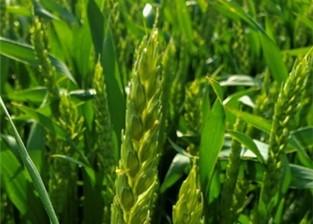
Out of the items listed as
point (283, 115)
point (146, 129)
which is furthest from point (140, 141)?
point (283, 115)

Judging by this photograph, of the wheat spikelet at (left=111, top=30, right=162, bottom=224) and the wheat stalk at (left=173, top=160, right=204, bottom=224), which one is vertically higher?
the wheat spikelet at (left=111, top=30, right=162, bottom=224)

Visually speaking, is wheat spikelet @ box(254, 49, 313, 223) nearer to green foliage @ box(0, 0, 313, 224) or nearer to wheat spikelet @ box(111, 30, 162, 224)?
green foliage @ box(0, 0, 313, 224)

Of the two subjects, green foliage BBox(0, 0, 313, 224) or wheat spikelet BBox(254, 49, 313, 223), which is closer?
green foliage BBox(0, 0, 313, 224)

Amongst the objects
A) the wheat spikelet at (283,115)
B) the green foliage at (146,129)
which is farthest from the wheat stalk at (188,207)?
the wheat spikelet at (283,115)

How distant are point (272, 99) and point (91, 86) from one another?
0.34 m

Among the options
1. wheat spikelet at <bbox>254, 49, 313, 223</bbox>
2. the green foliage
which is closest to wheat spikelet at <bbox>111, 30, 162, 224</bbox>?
the green foliage

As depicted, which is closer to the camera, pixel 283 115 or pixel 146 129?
pixel 146 129

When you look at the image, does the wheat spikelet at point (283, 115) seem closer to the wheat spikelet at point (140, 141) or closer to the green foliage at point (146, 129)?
the green foliage at point (146, 129)

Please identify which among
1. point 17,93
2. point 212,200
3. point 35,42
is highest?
point 35,42

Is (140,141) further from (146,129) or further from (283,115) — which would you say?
(283,115)

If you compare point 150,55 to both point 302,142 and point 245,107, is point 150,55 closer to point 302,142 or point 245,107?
point 302,142

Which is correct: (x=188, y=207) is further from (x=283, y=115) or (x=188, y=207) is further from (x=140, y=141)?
(x=283, y=115)

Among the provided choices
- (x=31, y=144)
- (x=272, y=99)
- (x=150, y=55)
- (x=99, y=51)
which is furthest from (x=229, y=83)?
(x=150, y=55)

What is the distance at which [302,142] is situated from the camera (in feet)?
3.04
